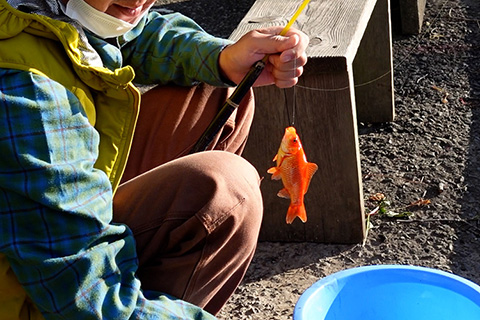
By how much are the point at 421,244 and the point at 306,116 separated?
0.67m

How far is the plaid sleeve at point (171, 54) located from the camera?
2359 millimetres

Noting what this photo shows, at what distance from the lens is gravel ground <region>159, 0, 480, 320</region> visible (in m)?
2.85

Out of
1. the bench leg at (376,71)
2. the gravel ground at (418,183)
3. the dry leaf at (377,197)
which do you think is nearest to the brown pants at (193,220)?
the gravel ground at (418,183)

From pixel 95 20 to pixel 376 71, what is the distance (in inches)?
88.1

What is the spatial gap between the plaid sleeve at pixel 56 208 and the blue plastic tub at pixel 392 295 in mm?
566

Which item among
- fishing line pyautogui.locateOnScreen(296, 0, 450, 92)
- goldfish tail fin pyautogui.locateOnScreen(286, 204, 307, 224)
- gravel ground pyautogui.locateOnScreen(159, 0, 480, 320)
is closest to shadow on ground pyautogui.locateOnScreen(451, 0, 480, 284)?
gravel ground pyautogui.locateOnScreen(159, 0, 480, 320)

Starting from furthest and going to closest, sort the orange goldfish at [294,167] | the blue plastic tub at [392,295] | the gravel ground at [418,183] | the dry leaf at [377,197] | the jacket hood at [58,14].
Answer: the dry leaf at [377,197] → the gravel ground at [418,183] → the orange goldfish at [294,167] → the blue plastic tub at [392,295] → the jacket hood at [58,14]

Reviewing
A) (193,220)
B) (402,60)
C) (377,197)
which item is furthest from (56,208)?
(402,60)

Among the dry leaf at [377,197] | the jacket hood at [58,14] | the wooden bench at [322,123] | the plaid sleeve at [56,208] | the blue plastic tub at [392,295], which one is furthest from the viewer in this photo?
the dry leaf at [377,197]

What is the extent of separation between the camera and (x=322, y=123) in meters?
2.81

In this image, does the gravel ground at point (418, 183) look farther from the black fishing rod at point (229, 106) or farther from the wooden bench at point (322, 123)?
the black fishing rod at point (229, 106)

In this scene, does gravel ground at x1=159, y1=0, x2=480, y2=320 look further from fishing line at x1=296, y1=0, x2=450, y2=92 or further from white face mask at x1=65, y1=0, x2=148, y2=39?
white face mask at x1=65, y1=0, x2=148, y2=39

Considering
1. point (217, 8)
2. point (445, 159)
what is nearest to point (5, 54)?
point (445, 159)

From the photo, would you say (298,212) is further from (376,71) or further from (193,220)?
(376,71)
